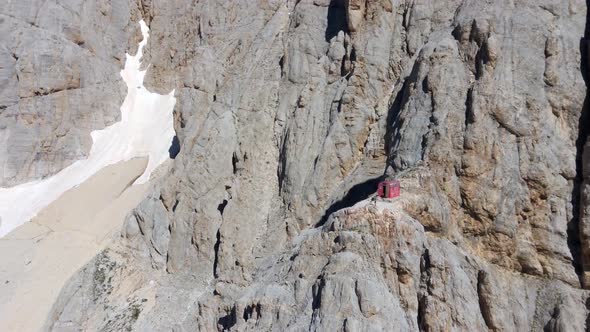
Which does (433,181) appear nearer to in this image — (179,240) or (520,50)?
(520,50)

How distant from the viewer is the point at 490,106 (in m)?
15.7

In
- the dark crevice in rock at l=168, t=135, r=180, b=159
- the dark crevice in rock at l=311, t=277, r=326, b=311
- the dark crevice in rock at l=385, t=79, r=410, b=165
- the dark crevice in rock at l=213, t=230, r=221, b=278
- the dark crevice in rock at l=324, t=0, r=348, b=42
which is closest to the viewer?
the dark crevice in rock at l=311, t=277, r=326, b=311

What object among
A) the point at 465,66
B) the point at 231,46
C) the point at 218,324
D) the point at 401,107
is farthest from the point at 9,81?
the point at 465,66

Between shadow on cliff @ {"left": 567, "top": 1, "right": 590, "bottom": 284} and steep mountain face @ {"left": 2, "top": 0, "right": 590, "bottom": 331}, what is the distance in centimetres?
5

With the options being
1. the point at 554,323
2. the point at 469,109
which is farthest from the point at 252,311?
the point at 469,109

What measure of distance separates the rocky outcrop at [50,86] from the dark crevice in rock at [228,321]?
1598 centimetres

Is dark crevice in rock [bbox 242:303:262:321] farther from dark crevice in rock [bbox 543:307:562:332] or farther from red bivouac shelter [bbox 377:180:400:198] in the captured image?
dark crevice in rock [bbox 543:307:562:332]

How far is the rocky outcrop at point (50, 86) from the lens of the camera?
2939 cm

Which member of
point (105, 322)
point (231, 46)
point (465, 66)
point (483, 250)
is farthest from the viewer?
point (231, 46)

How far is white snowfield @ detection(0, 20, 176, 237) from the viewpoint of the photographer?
28.1 m

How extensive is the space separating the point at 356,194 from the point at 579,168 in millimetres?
6287

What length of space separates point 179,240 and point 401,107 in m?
9.82

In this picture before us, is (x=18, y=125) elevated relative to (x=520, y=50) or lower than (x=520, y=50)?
lower

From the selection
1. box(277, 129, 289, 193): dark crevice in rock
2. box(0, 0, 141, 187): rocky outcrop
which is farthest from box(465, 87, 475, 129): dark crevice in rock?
box(0, 0, 141, 187): rocky outcrop
